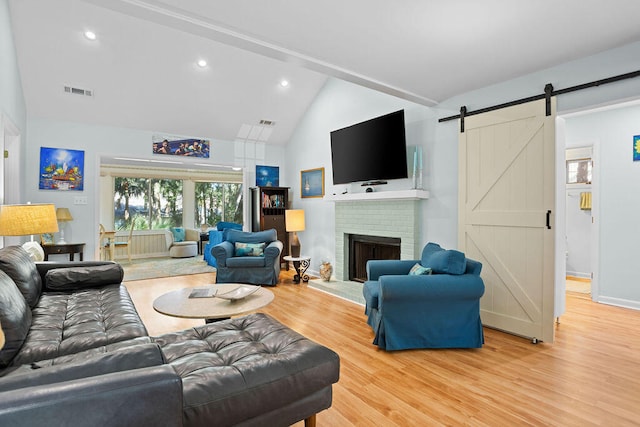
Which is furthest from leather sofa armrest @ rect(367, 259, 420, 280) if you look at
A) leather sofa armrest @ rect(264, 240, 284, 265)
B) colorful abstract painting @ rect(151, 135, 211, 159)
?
colorful abstract painting @ rect(151, 135, 211, 159)

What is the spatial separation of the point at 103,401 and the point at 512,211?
330 centimetres

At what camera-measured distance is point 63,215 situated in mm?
4953

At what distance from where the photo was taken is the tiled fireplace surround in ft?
13.6

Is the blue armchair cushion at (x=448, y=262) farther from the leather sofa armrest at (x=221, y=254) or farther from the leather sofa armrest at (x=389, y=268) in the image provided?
the leather sofa armrest at (x=221, y=254)

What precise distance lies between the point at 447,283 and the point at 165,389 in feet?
7.35

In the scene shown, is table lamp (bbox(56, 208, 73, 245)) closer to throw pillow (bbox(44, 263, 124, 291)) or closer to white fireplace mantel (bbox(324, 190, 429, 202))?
throw pillow (bbox(44, 263, 124, 291))

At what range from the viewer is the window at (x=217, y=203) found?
32.1ft

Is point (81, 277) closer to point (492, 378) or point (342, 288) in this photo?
point (342, 288)

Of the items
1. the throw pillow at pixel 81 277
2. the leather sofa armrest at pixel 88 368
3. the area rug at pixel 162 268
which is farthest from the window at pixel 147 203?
the leather sofa armrest at pixel 88 368

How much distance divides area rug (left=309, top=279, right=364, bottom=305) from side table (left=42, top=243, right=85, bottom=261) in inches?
131

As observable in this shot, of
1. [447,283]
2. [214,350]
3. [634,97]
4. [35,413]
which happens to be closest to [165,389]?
[35,413]

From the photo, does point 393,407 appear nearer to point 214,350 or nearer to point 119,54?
point 214,350

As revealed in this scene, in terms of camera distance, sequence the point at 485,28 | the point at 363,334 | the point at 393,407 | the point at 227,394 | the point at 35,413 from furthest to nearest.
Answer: the point at 363,334 → the point at 485,28 → the point at 393,407 → the point at 227,394 → the point at 35,413

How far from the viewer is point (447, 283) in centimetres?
272
